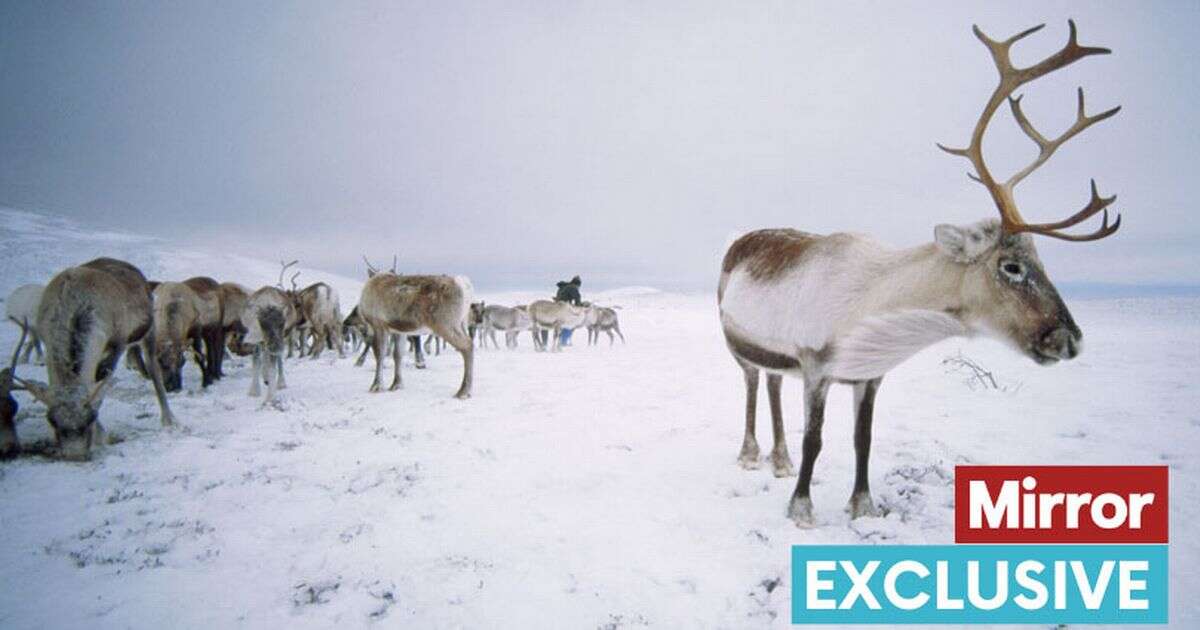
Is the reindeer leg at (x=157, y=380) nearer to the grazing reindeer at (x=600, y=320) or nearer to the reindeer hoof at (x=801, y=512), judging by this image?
the reindeer hoof at (x=801, y=512)

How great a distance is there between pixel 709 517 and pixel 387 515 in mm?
2466

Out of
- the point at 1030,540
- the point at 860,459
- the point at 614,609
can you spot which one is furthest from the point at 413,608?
the point at 1030,540

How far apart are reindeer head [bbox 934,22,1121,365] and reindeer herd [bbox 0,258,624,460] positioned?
24.2ft

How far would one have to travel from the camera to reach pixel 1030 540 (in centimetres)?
312

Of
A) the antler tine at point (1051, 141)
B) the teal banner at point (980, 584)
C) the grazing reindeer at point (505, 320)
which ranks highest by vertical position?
the antler tine at point (1051, 141)

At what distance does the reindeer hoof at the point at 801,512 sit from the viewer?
3500 millimetres

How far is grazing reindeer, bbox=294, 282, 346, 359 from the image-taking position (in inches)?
489

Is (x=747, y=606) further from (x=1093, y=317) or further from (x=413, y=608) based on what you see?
(x=1093, y=317)

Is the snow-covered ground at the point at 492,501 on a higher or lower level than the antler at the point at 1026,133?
lower

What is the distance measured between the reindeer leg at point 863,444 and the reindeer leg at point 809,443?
0.34 meters

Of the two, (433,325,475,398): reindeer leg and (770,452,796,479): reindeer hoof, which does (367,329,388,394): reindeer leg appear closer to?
(433,325,475,398): reindeer leg

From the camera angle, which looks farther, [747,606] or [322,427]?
[322,427]

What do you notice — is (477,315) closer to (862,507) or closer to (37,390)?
(37,390)

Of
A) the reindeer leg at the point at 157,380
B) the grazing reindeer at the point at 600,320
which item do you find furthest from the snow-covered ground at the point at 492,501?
the grazing reindeer at the point at 600,320
